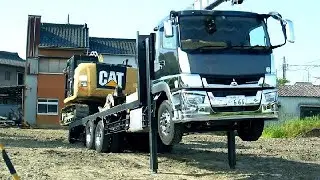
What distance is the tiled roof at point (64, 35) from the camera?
43938 millimetres

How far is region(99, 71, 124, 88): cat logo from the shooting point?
16859 mm

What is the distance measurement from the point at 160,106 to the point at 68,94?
8984mm

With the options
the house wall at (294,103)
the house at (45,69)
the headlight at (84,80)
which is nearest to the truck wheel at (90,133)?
the headlight at (84,80)

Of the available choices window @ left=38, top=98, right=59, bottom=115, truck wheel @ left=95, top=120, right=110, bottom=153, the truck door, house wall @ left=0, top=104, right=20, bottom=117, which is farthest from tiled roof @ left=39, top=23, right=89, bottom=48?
the truck door

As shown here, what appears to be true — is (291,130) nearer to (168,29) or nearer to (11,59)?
(168,29)

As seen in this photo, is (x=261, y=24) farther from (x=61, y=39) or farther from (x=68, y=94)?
(x=61, y=39)

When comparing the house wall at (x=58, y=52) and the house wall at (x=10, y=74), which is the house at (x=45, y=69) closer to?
the house wall at (x=58, y=52)

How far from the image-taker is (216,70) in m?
9.34

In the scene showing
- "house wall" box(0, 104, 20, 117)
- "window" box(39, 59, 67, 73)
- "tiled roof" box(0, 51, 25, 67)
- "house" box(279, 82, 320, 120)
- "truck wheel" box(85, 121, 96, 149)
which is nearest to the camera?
"truck wheel" box(85, 121, 96, 149)

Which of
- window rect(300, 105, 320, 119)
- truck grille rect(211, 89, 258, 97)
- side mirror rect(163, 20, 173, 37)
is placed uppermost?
side mirror rect(163, 20, 173, 37)

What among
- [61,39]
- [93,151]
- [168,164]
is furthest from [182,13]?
[61,39]

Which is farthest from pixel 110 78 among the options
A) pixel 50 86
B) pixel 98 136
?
pixel 50 86

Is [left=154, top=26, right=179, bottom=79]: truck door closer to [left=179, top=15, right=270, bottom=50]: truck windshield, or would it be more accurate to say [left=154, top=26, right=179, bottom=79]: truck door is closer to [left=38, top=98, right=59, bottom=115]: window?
[left=179, top=15, right=270, bottom=50]: truck windshield

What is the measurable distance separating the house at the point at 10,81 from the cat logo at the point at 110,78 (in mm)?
26847
